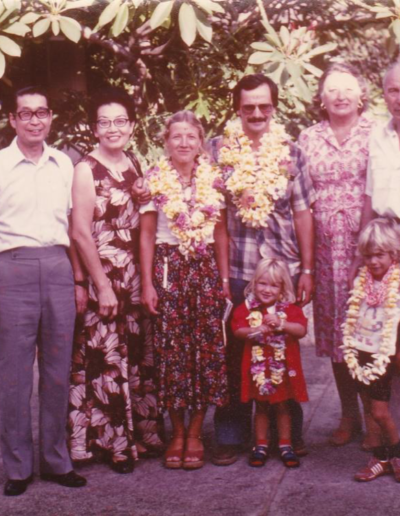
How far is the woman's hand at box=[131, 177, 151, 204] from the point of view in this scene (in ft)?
14.5

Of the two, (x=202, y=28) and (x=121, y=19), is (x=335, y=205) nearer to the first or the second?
(x=202, y=28)

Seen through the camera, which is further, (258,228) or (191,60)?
(191,60)

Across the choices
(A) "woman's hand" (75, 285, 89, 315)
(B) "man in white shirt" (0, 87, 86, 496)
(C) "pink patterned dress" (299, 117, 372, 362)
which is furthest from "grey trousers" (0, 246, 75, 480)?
(C) "pink patterned dress" (299, 117, 372, 362)

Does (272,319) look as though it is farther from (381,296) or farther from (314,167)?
(314,167)

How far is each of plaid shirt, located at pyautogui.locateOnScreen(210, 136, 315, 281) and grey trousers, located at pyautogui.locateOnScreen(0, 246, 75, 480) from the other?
957mm

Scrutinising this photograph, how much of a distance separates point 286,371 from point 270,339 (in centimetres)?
20

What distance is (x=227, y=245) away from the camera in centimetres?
461

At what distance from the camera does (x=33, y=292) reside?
4125 mm

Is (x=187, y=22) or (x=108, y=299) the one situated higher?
(x=187, y=22)

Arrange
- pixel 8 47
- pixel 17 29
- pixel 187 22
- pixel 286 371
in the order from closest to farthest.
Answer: pixel 187 22 < pixel 8 47 < pixel 17 29 < pixel 286 371

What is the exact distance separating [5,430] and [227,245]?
1.55 metres

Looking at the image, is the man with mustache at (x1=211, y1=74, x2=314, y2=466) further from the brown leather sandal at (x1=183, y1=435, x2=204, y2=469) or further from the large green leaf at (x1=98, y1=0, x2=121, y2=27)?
the large green leaf at (x1=98, y1=0, x2=121, y2=27)

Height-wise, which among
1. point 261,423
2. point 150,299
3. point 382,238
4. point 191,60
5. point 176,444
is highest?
point 191,60

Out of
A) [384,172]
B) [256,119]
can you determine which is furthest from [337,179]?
[256,119]
